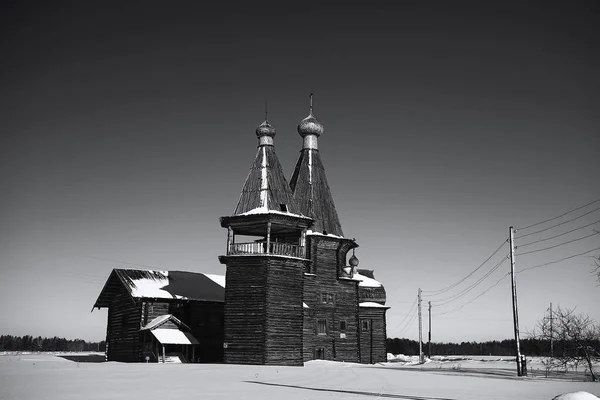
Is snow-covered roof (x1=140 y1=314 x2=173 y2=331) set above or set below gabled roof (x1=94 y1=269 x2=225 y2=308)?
below

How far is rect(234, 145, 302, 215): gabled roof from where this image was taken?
3934 cm

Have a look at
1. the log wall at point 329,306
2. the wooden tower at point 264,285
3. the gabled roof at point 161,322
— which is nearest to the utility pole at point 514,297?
the wooden tower at point 264,285

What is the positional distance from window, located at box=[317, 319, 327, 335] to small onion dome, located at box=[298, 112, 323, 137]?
15569 millimetres

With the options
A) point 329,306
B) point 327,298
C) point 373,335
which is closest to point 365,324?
point 373,335

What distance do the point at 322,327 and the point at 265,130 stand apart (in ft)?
48.8

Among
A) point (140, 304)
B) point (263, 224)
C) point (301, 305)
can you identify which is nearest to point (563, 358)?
point (301, 305)

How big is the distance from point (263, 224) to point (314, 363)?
9818 millimetres

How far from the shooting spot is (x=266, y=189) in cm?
3988

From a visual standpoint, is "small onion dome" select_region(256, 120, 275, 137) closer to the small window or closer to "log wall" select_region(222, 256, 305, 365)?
"log wall" select_region(222, 256, 305, 365)

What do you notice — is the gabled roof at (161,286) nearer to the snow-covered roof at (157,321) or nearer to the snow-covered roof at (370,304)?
the snow-covered roof at (157,321)

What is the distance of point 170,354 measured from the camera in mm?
40094

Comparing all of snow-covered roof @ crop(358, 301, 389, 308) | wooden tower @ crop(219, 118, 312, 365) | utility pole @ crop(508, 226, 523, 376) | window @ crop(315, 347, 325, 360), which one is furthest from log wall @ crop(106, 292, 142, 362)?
utility pole @ crop(508, 226, 523, 376)

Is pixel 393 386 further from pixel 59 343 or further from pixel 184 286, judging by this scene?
pixel 59 343

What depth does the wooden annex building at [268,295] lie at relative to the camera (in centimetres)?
3719
